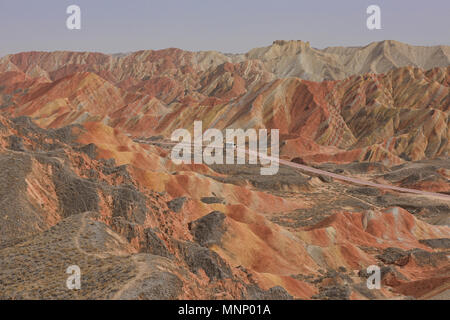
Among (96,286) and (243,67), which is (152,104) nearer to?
(243,67)
